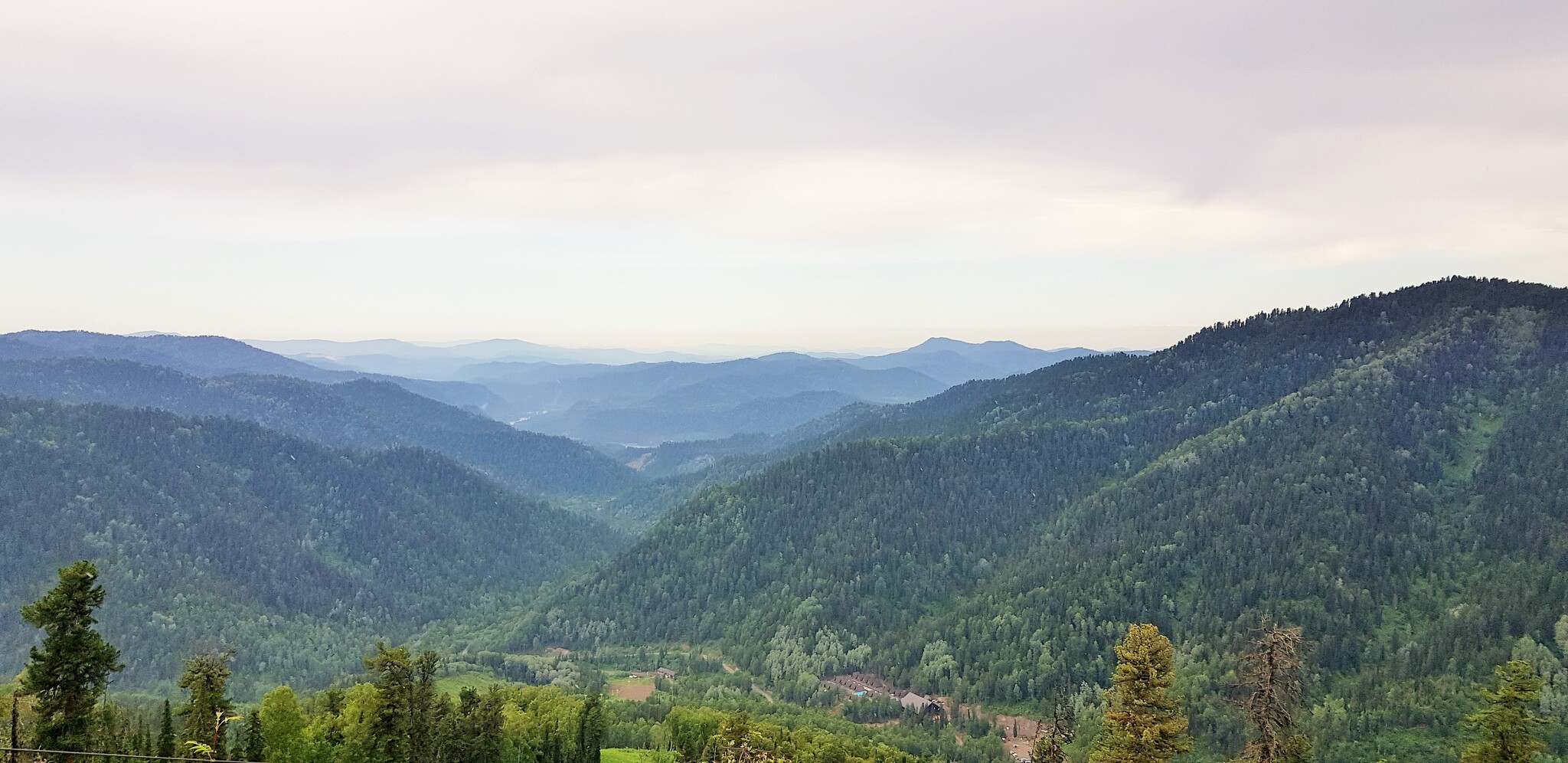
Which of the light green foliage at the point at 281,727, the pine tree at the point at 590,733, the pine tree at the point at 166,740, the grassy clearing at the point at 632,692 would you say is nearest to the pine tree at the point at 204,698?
the pine tree at the point at 166,740

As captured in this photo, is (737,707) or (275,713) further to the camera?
(737,707)

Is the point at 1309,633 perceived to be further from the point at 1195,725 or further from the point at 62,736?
the point at 62,736

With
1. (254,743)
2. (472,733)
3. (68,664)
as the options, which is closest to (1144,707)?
(68,664)

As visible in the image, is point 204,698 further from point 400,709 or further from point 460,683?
point 460,683

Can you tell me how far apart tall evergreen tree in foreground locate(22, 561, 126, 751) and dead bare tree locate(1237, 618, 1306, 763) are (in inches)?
2727

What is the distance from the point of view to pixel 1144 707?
158 feet

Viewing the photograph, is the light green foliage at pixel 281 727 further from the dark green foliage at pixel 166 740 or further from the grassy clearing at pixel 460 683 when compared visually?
the grassy clearing at pixel 460 683

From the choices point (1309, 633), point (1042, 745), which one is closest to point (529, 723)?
point (1042, 745)

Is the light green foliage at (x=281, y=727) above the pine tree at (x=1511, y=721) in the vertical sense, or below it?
below

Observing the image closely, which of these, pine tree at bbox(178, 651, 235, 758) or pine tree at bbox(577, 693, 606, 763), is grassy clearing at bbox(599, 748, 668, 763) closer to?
→ pine tree at bbox(577, 693, 606, 763)

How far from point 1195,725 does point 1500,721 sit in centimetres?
10597

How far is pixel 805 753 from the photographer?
355ft

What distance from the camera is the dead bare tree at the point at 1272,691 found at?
1657 inches

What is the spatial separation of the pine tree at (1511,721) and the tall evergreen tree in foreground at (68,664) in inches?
3320
